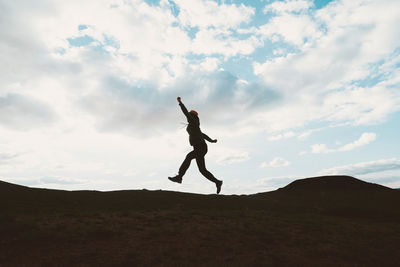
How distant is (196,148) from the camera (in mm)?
9547

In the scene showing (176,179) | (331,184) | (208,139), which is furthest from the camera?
(331,184)

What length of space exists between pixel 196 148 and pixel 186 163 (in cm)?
60

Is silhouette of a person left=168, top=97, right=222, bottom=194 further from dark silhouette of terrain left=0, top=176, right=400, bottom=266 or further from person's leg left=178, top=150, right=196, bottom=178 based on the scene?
dark silhouette of terrain left=0, top=176, right=400, bottom=266

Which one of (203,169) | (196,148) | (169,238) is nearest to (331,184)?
(203,169)

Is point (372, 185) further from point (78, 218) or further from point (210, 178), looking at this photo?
point (78, 218)

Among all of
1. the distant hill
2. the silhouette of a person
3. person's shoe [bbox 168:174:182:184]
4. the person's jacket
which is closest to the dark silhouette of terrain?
person's shoe [bbox 168:174:182:184]

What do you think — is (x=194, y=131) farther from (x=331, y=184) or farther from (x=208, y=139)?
(x=331, y=184)

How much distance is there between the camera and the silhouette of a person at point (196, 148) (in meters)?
9.43

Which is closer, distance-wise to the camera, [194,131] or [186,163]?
[194,131]

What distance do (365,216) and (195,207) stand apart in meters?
9.20

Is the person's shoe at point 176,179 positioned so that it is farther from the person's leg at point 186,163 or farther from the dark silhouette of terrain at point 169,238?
the dark silhouette of terrain at point 169,238

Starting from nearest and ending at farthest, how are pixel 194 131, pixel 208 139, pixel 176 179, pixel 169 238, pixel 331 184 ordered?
pixel 169 238 → pixel 194 131 → pixel 176 179 → pixel 208 139 → pixel 331 184

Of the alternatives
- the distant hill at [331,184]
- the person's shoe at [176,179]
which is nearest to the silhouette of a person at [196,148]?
the person's shoe at [176,179]

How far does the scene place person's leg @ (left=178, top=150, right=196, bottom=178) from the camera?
958cm
